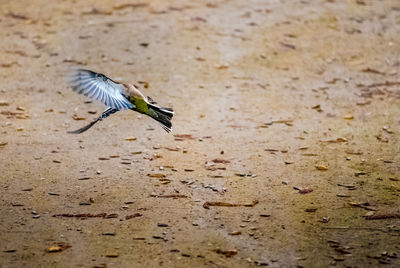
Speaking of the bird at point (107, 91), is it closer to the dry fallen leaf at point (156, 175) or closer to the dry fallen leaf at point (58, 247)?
the dry fallen leaf at point (156, 175)

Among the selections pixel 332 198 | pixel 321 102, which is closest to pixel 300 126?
pixel 321 102

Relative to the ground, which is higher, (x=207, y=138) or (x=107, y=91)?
(x=107, y=91)

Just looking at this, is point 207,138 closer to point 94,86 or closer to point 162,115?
point 162,115

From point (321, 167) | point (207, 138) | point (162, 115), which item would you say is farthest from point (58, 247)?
point (321, 167)

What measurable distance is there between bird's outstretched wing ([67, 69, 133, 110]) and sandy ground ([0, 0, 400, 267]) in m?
0.78

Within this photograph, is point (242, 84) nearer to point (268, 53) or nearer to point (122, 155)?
point (268, 53)

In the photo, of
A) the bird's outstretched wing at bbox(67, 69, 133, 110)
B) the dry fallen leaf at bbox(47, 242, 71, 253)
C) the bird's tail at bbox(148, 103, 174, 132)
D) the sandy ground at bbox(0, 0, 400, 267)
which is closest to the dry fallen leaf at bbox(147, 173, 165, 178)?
the sandy ground at bbox(0, 0, 400, 267)

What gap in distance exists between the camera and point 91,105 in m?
6.47

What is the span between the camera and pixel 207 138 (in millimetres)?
5816

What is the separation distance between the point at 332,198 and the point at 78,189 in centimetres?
192

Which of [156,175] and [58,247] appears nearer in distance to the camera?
[58,247]

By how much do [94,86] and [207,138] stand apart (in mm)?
1770

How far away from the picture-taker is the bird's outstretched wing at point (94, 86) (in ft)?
13.9

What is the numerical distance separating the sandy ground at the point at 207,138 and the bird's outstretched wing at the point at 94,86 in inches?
30.6
